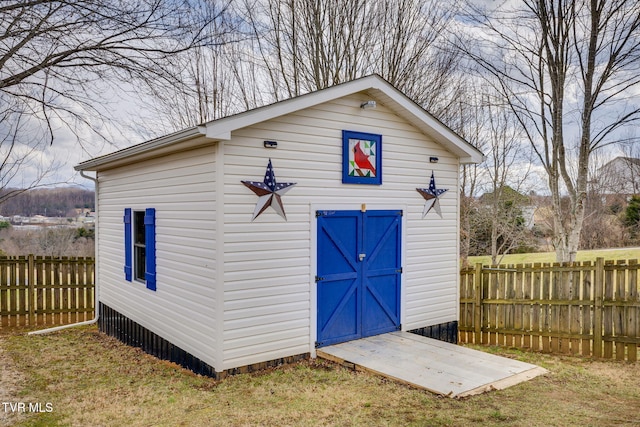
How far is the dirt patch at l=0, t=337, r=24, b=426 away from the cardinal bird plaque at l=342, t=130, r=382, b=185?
4802mm

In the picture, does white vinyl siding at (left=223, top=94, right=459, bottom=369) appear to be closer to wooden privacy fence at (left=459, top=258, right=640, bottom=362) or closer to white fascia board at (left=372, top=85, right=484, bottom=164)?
white fascia board at (left=372, top=85, right=484, bottom=164)

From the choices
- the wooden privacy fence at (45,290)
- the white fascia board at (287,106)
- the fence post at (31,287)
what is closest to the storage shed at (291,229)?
the white fascia board at (287,106)

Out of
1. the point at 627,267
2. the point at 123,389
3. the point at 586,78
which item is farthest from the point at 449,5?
the point at 123,389

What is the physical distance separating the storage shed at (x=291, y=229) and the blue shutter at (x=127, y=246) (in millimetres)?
37

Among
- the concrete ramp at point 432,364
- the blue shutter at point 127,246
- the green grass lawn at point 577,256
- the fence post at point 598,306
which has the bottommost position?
the green grass lawn at point 577,256

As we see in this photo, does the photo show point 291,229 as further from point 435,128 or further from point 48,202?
point 48,202

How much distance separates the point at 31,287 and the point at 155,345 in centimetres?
455

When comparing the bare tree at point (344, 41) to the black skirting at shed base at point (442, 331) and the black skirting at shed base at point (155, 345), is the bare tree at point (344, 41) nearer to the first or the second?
the black skirting at shed base at point (442, 331)

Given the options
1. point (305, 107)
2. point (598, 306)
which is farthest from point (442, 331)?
point (305, 107)

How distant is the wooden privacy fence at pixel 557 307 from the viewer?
6652mm

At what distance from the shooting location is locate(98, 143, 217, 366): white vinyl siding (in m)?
5.48

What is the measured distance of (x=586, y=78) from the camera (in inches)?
365

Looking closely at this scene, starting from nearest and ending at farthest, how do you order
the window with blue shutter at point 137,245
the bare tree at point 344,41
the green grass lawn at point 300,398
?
1. the green grass lawn at point 300,398
2. the window with blue shutter at point 137,245
3. the bare tree at point 344,41

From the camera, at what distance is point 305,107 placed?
577 cm
